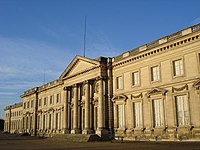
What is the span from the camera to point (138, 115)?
2825cm

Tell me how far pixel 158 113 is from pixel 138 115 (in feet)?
9.64

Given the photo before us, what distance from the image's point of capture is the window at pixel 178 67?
2442cm

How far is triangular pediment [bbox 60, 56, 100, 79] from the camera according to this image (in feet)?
112

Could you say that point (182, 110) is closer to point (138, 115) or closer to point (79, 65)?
point (138, 115)

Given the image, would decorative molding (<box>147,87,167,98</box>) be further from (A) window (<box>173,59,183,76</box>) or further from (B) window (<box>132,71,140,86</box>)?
(B) window (<box>132,71,140,86</box>)

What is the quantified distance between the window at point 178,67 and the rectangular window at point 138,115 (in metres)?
5.63

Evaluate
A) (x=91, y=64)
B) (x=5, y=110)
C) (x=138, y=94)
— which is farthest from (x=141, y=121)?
(x=5, y=110)

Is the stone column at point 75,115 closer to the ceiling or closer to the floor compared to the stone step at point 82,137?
closer to the ceiling

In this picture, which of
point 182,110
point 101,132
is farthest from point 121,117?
point 182,110

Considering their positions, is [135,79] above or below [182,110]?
above

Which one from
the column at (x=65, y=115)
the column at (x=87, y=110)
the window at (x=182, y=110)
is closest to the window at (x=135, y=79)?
the window at (x=182, y=110)

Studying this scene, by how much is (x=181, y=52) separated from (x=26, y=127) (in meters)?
42.0

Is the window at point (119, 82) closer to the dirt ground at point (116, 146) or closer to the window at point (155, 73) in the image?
the window at point (155, 73)

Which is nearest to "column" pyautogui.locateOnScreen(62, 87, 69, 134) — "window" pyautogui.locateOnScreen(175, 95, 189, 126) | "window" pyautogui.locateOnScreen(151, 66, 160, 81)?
"window" pyautogui.locateOnScreen(151, 66, 160, 81)
